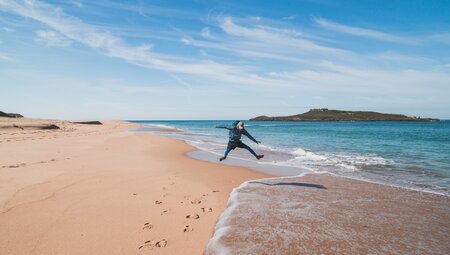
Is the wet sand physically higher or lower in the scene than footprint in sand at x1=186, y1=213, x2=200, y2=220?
lower

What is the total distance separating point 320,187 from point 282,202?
2.51 metres

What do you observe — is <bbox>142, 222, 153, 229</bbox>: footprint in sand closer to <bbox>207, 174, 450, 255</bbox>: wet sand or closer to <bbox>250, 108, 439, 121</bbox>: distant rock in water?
<bbox>207, 174, 450, 255</bbox>: wet sand

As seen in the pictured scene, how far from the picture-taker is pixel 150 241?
15.5 feet

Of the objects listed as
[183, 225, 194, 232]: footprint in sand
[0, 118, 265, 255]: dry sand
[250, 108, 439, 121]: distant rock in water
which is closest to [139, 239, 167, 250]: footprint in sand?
[0, 118, 265, 255]: dry sand

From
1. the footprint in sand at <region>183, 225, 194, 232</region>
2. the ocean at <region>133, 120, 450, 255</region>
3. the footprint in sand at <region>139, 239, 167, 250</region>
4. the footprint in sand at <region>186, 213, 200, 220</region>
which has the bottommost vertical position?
the ocean at <region>133, 120, 450, 255</region>

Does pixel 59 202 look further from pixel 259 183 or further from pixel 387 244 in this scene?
pixel 387 244

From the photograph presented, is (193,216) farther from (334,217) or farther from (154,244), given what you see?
(334,217)

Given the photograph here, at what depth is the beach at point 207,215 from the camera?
4680mm

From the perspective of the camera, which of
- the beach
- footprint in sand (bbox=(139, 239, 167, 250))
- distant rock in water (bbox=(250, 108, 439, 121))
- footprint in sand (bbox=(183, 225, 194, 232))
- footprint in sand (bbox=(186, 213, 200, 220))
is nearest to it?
footprint in sand (bbox=(139, 239, 167, 250))

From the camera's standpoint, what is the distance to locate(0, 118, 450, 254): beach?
15.4ft

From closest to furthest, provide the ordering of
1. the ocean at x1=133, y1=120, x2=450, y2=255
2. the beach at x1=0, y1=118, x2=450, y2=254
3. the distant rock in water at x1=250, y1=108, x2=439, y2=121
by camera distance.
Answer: the beach at x1=0, y1=118, x2=450, y2=254
the ocean at x1=133, y1=120, x2=450, y2=255
the distant rock in water at x1=250, y1=108, x2=439, y2=121

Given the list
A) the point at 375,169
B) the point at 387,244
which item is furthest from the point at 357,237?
the point at 375,169

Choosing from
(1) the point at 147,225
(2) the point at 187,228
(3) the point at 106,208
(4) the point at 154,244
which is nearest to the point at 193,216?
(2) the point at 187,228

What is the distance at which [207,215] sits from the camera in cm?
625
